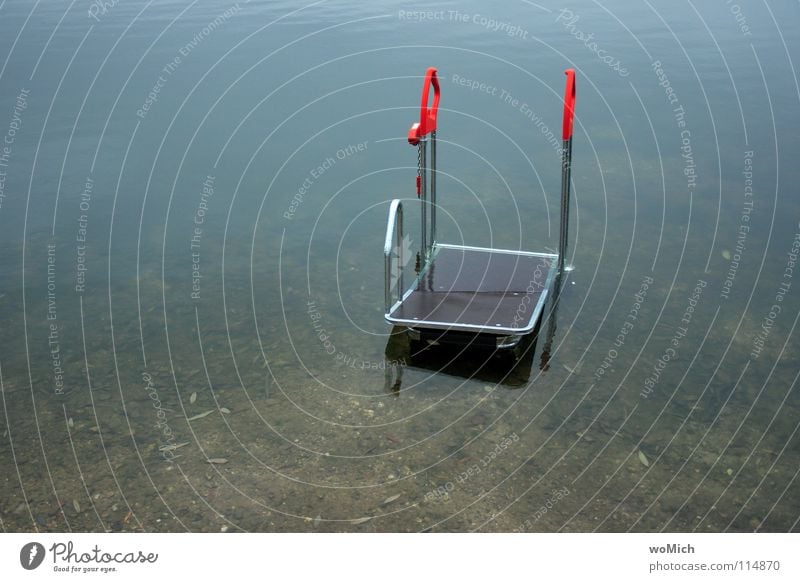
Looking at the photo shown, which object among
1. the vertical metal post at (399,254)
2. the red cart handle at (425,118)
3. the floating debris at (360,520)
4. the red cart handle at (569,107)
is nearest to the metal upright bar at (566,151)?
the red cart handle at (569,107)

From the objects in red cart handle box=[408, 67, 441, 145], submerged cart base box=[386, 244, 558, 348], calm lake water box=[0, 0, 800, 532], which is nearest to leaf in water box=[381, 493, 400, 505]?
calm lake water box=[0, 0, 800, 532]

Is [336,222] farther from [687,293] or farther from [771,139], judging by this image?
[771,139]

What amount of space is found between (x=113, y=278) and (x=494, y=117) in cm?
456

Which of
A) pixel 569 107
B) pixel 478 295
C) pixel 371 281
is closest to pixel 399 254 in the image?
pixel 371 281

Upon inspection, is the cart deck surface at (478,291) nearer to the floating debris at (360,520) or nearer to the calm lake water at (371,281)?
the calm lake water at (371,281)

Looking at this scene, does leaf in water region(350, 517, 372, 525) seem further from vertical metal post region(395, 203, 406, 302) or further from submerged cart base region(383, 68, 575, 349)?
vertical metal post region(395, 203, 406, 302)

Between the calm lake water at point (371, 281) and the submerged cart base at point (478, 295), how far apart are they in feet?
0.96

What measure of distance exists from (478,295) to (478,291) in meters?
0.06

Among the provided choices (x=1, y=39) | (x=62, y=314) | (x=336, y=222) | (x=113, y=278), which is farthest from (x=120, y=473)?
(x=1, y=39)

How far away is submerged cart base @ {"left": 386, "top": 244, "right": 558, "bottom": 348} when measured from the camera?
16.9ft

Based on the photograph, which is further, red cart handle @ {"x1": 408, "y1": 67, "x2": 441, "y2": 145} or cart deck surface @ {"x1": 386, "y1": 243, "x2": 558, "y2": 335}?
red cart handle @ {"x1": 408, "y1": 67, "x2": 441, "y2": 145}

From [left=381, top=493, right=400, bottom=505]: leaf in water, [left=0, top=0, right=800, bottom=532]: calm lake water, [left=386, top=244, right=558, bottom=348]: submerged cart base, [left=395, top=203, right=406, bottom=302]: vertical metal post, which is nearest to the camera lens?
[left=381, top=493, right=400, bottom=505]: leaf in water

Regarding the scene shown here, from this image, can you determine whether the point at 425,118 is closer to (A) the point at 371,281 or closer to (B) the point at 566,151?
(B) the point at 566,151
